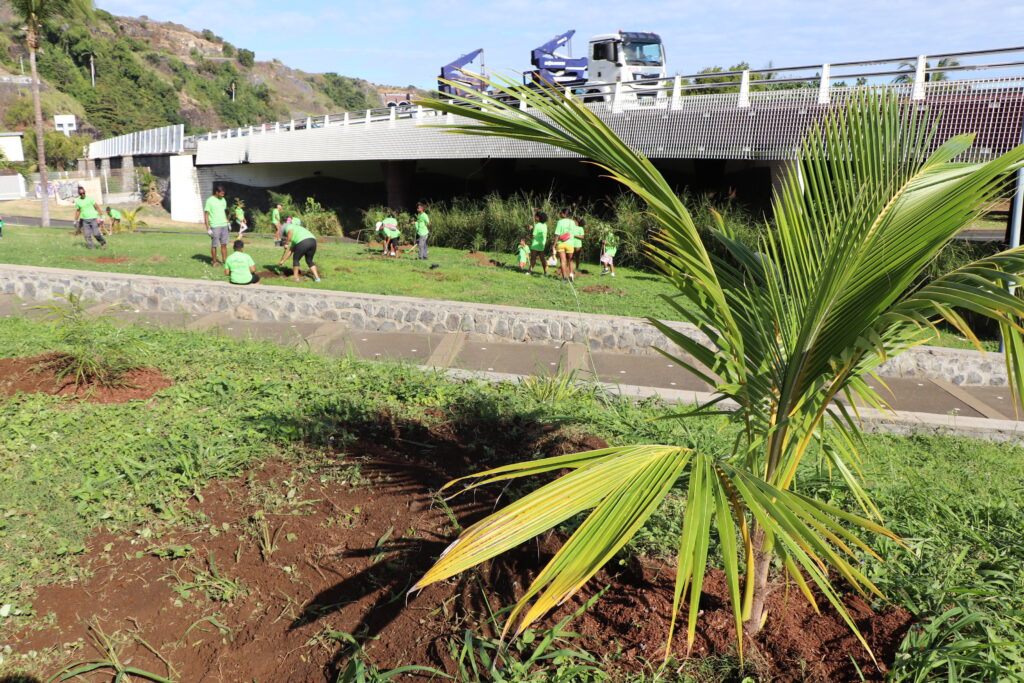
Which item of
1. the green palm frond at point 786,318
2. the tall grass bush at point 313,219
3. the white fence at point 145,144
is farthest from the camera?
the white fence at point 145,144

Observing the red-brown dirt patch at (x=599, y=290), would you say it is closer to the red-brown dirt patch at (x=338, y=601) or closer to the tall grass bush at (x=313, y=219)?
the red-brown dirt patch at (x=338, y=601)

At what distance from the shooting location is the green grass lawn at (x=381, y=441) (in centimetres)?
289

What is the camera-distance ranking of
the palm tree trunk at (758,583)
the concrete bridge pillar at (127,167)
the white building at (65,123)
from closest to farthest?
the palm tree trunk at (758,583), the concrete bridge pillar at (127,167), the white building at (65,123)

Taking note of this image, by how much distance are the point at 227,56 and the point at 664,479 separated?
15838 centimetres

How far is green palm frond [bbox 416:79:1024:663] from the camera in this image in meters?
1.79

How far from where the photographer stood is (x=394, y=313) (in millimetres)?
9914

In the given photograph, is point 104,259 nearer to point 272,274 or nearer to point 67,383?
point 272,274

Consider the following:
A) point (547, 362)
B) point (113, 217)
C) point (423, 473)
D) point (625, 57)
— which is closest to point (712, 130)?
point (625, 57)

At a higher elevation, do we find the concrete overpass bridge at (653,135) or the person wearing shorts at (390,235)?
the concrete overpass bridge at (653,135)

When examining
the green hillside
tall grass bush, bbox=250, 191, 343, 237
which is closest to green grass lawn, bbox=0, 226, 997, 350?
tall grass bush, bbox=250, 191, 343, 237

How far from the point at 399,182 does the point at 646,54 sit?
8.96 meters

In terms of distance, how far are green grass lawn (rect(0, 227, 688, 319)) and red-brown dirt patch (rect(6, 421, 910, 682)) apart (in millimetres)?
6273

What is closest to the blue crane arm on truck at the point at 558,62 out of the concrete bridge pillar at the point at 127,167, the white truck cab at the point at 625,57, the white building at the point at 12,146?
the white truck cab at the point at 625,57

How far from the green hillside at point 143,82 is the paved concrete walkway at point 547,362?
6405cm
